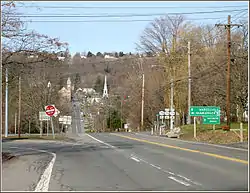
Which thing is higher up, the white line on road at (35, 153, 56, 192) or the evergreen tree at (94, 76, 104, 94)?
the evergreen tree at (94, 76, 104, 94)

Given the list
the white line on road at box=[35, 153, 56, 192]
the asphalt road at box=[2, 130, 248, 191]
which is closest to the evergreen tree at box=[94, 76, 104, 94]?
the asphalt road at box=[2, 130, 248, 191]

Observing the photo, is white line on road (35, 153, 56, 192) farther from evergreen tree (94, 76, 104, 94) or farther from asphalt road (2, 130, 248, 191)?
evergreen tree (94, 76, 104, 94)

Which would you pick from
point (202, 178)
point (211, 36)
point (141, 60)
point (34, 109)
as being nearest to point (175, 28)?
point (211, 36)

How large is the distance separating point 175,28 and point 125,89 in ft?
84.1

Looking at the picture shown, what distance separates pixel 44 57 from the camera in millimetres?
19094

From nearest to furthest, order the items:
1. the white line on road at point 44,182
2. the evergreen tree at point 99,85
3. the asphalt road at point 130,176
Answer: the white line on road at point 44,182
the asphalt road at point 130,176
the evergreen tree at point 99,85

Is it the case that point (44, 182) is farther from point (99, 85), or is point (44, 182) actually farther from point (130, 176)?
point (99, 85)

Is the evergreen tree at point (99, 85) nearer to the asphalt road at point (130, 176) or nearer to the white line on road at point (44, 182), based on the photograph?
the asphalt road at point (130, 176)

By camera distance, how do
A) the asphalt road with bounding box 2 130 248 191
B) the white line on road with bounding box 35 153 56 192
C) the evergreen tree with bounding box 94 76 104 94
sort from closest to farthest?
the white line on road with bounding box 35 153 56 192, the asphalt road with bounding box 2 130 248 191, the evergreen tree with bounding box 94 76 104 94

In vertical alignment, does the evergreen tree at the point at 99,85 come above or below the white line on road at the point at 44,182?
above

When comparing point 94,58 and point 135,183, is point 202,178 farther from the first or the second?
point 94,58

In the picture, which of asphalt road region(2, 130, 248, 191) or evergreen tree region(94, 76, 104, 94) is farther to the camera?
evergreen tree region(94, 76, 104, 94)

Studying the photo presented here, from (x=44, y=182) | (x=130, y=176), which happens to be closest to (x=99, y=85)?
(x=130, y=176)

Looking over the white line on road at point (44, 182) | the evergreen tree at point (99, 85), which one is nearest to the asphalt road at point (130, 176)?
the white line on road at point (44, 182)
